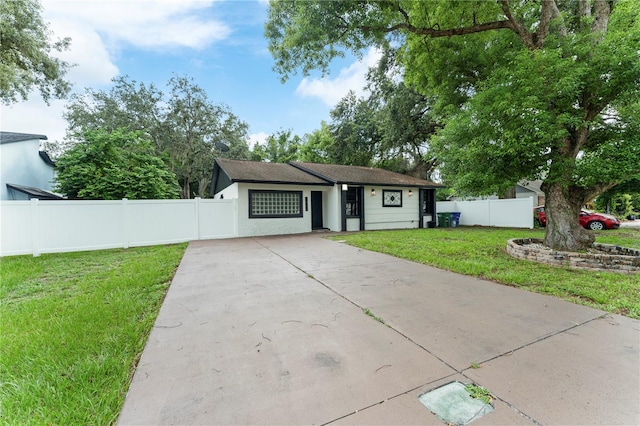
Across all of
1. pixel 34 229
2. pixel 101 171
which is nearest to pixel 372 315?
pixel 34 229

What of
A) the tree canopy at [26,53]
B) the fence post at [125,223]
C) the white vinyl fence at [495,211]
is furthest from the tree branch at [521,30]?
the tree canopy at [26,53]

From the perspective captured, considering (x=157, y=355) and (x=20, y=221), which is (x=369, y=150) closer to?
(x=20, y=221)

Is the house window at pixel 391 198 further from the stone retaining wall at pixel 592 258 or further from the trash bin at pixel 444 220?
the stone retaining wall at pixel 592 258

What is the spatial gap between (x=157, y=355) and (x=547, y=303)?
437cm

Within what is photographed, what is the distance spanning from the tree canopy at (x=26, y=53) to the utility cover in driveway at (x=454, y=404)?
527 inches

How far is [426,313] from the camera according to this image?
2986 millimetres

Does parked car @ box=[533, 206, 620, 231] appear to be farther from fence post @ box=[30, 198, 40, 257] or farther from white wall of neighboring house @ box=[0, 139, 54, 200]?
white wall of neighboring house @ box=[0, 139, 54, 200]

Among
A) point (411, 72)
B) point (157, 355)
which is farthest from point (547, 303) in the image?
point (411, 72)

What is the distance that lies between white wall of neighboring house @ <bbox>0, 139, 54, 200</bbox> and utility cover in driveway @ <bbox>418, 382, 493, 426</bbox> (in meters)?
17.3

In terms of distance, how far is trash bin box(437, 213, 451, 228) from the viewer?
47.4ft

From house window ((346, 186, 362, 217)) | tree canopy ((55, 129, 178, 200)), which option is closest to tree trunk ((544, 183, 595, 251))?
house window ((346, 186, 362, 217))

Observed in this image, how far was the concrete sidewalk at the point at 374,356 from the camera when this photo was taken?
1.57 meters

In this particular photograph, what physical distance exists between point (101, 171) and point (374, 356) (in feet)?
43.2

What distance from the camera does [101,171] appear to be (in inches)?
424
